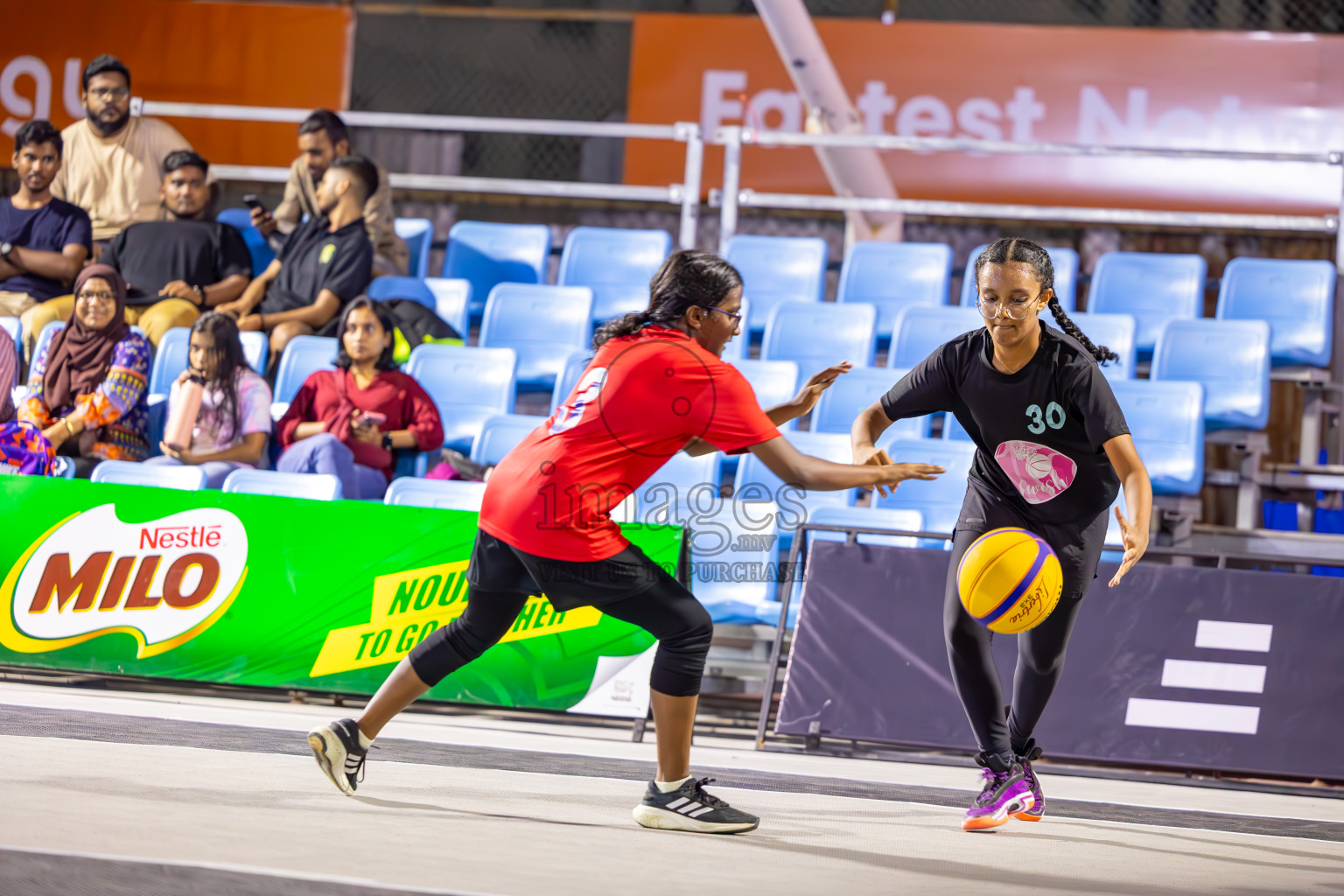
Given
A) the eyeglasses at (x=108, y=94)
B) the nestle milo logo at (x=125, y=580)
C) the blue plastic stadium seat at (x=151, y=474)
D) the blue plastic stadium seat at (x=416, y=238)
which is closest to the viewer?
the nestle milo logo at (x=125, y=580)

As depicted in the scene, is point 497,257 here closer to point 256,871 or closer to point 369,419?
point 369,419

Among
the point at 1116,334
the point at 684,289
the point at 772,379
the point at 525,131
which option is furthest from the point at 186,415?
the point at 1116,334

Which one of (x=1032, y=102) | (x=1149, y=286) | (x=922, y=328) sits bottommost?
(x=922, y=328)

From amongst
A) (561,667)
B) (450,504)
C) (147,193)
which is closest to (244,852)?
(561,667)

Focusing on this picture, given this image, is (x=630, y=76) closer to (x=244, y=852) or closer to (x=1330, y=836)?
(x=1330, y=836)

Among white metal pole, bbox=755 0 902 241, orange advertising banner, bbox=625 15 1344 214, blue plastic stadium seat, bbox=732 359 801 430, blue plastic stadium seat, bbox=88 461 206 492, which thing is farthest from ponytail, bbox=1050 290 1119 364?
orange advertising banner, bbox=625 15 1344 214

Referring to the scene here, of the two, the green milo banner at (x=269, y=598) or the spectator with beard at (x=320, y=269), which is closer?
the green milo banner at (x=269, y=598)

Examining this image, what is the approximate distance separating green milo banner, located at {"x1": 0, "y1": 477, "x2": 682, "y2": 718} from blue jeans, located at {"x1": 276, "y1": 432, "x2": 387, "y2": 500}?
3.09 ft

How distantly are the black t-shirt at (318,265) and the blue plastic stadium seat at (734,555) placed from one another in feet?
11.4

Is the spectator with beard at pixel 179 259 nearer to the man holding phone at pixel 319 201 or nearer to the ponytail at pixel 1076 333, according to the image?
the man holding phone at pixel 319 201

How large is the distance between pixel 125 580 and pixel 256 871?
422 centimetres

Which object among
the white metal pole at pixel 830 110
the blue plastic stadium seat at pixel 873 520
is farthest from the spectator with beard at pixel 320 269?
the blue plastic stadium seat at pixel 873 520

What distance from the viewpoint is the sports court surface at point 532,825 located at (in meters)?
2.72

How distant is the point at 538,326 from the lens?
915 centimetres
